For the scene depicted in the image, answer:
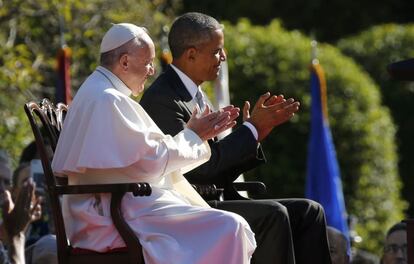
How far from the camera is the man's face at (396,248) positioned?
9242 millimetres

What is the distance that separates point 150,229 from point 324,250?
112 cm

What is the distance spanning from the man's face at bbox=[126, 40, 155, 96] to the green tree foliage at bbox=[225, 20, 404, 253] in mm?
10018

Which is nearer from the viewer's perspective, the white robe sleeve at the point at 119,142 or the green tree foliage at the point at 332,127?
the white robe sleeve at the point at 119,142

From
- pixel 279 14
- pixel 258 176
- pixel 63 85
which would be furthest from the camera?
pixel 279 14

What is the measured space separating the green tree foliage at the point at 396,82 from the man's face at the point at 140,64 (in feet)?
46.2

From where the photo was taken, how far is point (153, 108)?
7566mm

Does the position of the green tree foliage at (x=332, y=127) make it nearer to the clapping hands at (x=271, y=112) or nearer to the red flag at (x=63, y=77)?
the red flag at (x=63, y=77)

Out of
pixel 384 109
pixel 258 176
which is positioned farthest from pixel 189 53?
pixel 384 109

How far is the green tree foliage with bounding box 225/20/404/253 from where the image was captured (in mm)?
17250

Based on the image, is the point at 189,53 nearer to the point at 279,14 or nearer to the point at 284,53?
the point at 284,53

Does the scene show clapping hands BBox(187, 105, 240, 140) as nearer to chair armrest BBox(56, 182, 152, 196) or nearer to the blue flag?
chair armrest BBox(56, 182, 152, 196)

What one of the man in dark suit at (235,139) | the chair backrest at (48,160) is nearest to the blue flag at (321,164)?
the man in dark suit at (235,139)

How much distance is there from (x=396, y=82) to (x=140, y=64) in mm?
14536

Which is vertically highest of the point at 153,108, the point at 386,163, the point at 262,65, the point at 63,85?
the point at 153,108
